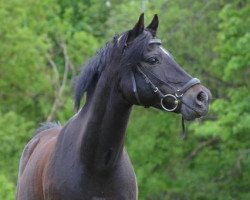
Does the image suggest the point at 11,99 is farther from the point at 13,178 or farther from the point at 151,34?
the point at 151,34

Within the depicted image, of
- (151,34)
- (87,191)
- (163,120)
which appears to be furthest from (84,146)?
(163,120)

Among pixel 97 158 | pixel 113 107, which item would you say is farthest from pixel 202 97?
pixel 97 158

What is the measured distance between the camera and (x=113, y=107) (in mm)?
6113

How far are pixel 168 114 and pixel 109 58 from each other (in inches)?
602

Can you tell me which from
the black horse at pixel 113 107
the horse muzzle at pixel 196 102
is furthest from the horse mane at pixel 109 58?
the horse muzzle at pixel 196 102

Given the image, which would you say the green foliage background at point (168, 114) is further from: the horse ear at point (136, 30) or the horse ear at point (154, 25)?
the horse ear at point (136, 30)

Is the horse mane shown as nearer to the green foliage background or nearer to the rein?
the rein

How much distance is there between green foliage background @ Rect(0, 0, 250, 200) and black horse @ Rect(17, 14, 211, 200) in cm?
1072

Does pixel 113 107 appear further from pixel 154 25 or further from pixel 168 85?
pixel 154 25

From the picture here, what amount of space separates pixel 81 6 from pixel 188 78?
25.0m

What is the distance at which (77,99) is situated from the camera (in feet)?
20.9

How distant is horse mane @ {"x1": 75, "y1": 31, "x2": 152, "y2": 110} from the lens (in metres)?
5.99

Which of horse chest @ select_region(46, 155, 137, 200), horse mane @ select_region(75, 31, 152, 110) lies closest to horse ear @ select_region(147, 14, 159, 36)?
horse mane @ select_region(75, 31, 152, 110)

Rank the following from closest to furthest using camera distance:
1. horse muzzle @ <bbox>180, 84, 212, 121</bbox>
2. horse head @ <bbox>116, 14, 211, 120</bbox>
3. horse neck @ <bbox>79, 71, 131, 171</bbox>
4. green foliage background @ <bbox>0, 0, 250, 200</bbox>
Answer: horse muzzle @ <bbox>180, 84, 212, 121</bbox> < horse head @ <bbox>116, 14, 211, 120</bbox> < horse neck @ <bbox>79, 71, 131, 171</bbox> < green foliage background @ <bbox>0, 0, 250, 200</bbox>
